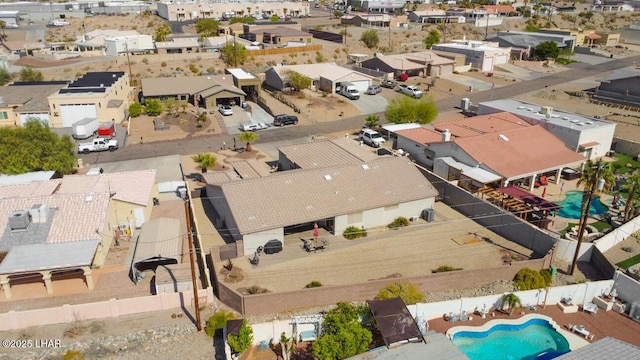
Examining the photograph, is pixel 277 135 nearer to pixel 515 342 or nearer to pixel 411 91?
pixel 411 91

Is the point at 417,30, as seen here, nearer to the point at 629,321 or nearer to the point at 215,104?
the point at 215,104

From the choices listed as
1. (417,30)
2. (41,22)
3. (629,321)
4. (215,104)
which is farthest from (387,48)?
(41,22)

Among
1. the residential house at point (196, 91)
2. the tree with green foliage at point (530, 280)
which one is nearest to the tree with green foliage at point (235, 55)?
the residential house at point (196, 91)

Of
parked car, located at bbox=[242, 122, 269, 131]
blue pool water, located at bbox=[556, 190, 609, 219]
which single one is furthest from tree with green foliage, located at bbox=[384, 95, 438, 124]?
blue pool water, located at bbox=[556, 190, 609, 219]

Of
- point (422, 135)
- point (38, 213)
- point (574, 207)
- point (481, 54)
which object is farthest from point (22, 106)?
point (481, 54)

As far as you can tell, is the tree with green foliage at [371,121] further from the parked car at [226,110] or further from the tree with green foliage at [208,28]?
the tree with green foliage at [208,28]

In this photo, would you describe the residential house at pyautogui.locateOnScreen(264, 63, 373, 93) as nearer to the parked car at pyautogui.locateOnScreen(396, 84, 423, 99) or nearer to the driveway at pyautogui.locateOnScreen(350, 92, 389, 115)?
the driveway at pyautogui.locateOnScreen(350, 92, 389, 115)

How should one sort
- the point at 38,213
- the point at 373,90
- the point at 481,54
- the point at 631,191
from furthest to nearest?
1. the point at 481,54
2. the point at 373,90
3. the point at 631,191
4. the point at 38,213
